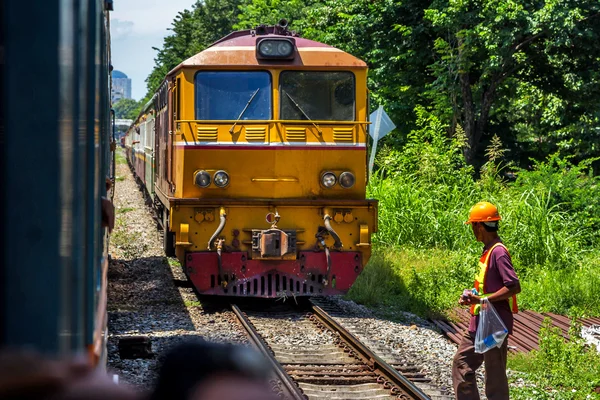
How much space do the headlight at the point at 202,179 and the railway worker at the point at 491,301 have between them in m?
4.55

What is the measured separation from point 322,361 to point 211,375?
676cm

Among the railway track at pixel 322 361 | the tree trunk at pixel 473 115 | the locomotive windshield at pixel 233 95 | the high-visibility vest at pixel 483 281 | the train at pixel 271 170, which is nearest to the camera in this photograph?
the high-visibility vest at pixel 483 281

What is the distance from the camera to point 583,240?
47.5 ft

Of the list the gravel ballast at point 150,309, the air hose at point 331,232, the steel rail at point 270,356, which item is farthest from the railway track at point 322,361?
the air hose at point 331,232

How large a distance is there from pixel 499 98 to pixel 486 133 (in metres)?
1.05

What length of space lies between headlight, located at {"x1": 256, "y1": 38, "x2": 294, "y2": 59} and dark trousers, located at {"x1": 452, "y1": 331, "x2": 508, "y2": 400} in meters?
5.07

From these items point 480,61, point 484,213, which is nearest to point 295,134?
point 484,213

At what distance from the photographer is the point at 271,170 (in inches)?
397

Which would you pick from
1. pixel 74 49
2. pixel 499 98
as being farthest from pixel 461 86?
pixel 74 49

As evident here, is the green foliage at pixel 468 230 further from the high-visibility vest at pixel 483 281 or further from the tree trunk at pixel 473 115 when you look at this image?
the high-visibility vest at pixel 483 281

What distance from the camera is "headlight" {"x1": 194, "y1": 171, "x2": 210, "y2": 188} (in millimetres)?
9938

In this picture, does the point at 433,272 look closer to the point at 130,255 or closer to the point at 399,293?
the point at 399,293

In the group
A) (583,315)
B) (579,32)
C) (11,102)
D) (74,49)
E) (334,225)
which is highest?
(579,32)

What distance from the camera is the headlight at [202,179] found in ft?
32.6
